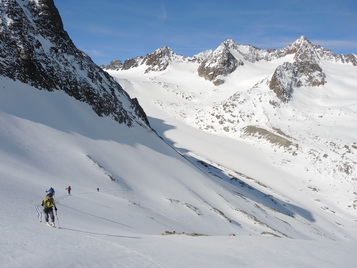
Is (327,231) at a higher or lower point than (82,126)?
lower

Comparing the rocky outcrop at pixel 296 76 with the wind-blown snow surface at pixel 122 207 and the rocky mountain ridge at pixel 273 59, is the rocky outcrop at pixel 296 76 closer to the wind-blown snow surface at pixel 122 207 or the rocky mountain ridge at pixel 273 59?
the rocky mountain ridge at pixel 273 59

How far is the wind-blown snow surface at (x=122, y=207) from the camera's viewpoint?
1065 centimetres

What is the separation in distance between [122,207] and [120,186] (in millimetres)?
7065

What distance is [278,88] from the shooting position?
368 feet

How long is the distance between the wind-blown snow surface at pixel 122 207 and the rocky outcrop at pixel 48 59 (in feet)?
7.50

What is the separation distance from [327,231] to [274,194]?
13652 millimetres

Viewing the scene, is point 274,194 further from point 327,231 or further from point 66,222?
point 66,222

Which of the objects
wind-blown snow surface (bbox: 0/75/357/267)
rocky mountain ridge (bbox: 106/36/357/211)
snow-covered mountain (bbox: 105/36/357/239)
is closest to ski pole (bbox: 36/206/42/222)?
wind-blown snow surface (bbox: 0/75/357/267)

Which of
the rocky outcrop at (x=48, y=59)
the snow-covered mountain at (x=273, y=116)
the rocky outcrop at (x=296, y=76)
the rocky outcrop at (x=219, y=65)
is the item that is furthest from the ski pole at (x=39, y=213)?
the rocky outcrop at (x=219, y=65)

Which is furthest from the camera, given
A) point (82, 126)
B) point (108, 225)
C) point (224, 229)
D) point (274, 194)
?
point (274, 194)

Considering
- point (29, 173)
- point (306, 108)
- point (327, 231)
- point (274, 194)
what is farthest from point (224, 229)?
point (306, 108)

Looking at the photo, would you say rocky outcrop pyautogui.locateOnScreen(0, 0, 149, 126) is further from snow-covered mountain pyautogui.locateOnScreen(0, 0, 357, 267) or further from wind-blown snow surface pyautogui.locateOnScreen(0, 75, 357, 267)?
wind-blown snow surface pyautogui.locateOnScreen(0, 75, 357, 267)

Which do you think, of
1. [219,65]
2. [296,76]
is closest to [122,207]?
[296,76]

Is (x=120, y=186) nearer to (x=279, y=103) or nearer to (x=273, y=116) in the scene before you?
(x=273, y=116)
